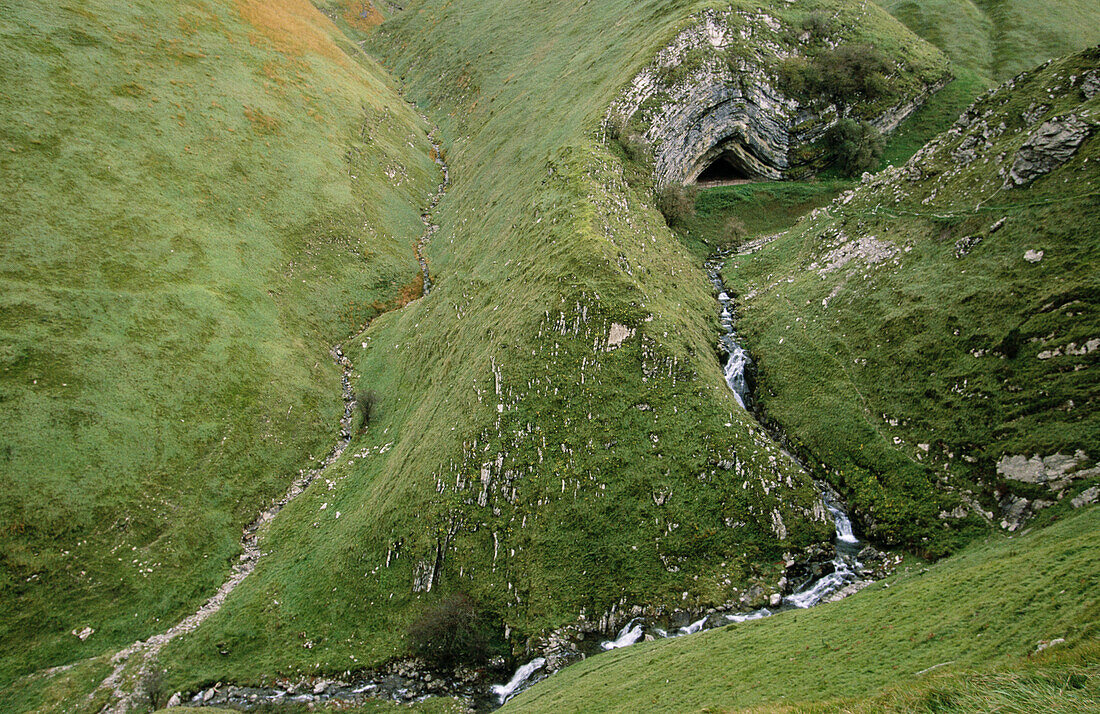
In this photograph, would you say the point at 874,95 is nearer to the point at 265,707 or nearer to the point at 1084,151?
the point at 1084,151

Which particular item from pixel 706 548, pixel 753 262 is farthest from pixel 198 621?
pixel 753 262

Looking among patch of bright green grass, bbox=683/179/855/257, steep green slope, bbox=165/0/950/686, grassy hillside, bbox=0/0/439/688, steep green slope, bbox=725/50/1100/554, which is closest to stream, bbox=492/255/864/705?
steep green slope, bbox=165/0/950/686

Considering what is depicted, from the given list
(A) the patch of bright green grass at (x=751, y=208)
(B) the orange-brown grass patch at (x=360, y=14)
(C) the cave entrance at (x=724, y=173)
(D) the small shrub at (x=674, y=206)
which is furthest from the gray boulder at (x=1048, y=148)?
(B) the orange-brown grass patch at (x=360, y=14)

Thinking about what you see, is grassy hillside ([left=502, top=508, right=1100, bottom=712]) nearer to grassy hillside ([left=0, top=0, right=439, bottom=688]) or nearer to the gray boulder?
the gray boulder

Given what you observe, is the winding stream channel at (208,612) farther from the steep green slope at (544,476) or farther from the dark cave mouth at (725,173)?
the dark cave mouth at (725,173)

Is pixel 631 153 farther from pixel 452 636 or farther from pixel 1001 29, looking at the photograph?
pixel 1001 29
